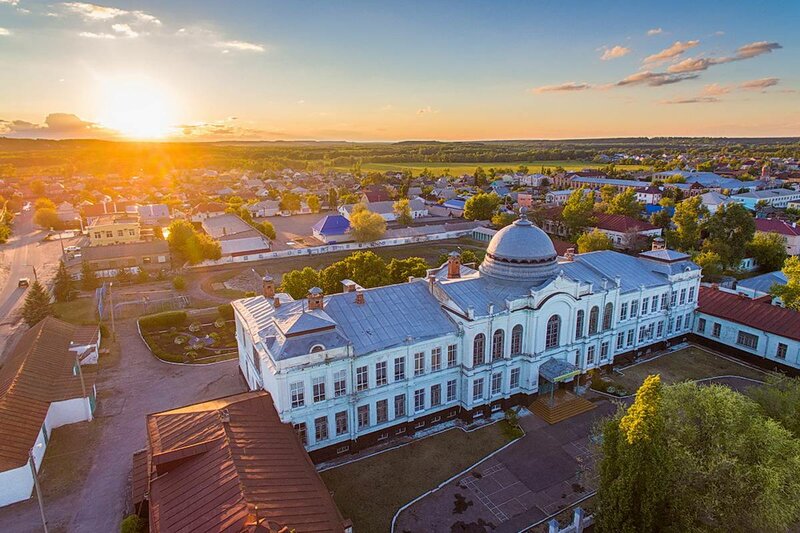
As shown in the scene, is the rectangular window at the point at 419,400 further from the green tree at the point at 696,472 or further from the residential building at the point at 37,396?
the residential building at the point at 37,396

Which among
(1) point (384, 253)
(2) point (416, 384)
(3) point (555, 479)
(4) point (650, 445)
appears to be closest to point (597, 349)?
(3) point (555, 479)

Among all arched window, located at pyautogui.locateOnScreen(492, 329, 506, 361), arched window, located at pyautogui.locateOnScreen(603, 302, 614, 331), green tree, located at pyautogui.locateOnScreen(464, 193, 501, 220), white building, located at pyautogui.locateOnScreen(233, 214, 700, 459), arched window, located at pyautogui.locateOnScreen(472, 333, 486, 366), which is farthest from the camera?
green tree, located at pyautogui.locateOnScreen(464, 193, 501, 220)

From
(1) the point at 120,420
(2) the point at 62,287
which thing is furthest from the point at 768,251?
(2) the point at 62,287

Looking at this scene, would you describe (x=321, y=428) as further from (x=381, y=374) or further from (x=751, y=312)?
(x=751, y=312)

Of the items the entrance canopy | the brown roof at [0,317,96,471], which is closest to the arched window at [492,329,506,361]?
the entrance canopy

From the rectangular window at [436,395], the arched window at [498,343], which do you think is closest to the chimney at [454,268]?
the arched window at [498,343]

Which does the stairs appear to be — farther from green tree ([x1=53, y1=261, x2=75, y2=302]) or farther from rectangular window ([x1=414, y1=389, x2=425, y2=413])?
green tree ([x1=53, y1=261, x2=75, y2=302])
